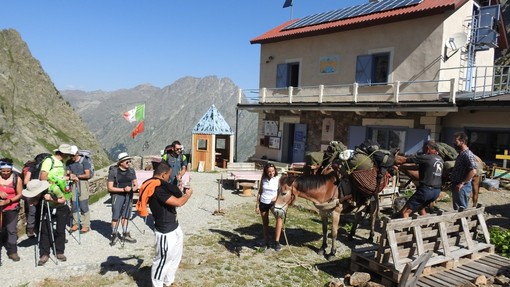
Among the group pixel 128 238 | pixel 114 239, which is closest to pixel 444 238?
pixel 128 238

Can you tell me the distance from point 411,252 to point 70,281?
18.5ft

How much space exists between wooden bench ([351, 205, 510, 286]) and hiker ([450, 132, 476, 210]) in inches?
23.2

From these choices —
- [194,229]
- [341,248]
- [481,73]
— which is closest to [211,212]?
[194,229]

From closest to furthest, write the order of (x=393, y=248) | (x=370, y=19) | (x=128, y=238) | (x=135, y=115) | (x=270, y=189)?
(x=393, y=248)
(x=270, y=189)
(x=128, y=238)
(x=370, y=19)
(x=135, y=115)

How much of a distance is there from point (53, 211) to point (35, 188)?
609 millimetres

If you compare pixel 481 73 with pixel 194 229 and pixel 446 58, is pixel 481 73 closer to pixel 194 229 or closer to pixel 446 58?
pixel 446 58

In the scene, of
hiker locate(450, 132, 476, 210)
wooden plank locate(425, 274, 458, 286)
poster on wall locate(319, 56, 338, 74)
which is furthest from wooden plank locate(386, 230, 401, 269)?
poster on wall locate(319, 56, 338, 74)

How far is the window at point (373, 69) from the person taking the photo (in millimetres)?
16281

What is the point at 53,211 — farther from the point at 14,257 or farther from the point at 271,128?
the point at 271,128

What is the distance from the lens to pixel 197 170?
20.2 m

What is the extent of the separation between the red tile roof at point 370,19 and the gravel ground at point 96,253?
37.4ft

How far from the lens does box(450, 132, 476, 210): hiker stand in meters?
7.15

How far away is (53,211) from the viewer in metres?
6.64

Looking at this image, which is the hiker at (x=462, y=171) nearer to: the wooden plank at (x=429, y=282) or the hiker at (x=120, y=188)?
the wooden plank at (x=429, y=282)
